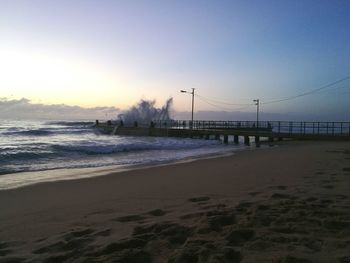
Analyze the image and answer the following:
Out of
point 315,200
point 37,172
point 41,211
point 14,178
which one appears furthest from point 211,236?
point 37,172

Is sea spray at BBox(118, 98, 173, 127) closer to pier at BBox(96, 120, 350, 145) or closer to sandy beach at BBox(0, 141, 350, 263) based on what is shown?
pier at BBox(96, 120, 350, 145)

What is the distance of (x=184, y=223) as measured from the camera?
499 centimetres

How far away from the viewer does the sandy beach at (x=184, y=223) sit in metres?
3.82

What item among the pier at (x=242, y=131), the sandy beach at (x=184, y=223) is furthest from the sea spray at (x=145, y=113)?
the sandy beach at (x=184, y=223)

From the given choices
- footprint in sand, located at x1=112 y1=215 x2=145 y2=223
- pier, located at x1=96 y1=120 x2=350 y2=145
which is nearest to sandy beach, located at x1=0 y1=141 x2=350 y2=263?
footprint in sand, located at x1=112 y1=215 x2=145 y2=223

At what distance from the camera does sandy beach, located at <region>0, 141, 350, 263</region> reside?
12.5 ft

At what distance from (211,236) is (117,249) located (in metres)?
1.08

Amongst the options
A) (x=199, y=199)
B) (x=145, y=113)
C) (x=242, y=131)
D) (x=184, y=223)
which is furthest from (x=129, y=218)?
(x=145, y=113)

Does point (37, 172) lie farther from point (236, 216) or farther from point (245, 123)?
point (245, 123)

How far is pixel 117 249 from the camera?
13.4 ft

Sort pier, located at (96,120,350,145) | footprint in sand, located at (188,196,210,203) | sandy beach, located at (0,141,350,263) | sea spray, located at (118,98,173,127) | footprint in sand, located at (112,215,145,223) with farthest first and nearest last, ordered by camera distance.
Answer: sea spray, located at (118,98,173,127) < pier, located at (96,120,350,145) < footprint in sand, located at (188,196,210,203) < footprint in sand, located at (112,215,145,223) < sandy beach, located at (0,141,350,263)

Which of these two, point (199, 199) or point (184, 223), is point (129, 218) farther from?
point (199, 199)

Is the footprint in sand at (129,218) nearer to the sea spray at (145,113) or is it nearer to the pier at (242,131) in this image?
the pier at (242,131)

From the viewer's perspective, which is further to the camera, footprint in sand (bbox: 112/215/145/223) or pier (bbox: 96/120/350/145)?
pier (bbox: 96/120/350/145)
